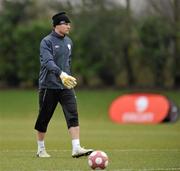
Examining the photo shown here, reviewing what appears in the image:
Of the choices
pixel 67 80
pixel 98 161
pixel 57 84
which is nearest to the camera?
pixel 98 161

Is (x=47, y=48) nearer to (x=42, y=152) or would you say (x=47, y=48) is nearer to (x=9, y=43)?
(x=42, y=152)

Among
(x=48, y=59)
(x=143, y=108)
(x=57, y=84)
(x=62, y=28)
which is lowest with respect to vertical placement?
(x=143, y=108)

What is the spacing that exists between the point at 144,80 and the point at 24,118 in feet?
30.0

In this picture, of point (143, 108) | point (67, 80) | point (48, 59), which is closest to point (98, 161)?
point (67, 80)

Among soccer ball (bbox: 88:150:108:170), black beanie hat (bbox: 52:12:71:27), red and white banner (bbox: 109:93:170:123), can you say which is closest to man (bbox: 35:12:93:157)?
black beanie hat (bbox: 52:12:71:27)

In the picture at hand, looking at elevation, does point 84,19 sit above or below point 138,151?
above

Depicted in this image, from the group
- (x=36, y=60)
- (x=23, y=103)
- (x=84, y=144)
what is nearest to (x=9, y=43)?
(x=36, y=60)

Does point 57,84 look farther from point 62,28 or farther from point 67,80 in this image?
point 62,28

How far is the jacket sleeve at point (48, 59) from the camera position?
1235cm

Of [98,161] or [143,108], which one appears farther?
→ [143,108]

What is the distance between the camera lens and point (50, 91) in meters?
12.8

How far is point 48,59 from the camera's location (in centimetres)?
1247

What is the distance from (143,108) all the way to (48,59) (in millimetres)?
15144

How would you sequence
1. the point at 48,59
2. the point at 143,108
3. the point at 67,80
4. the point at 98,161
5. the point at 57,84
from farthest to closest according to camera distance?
the point at 143,108
the point at 57,84
the point at 48,59
the point at 67,80
the point at 98,161
